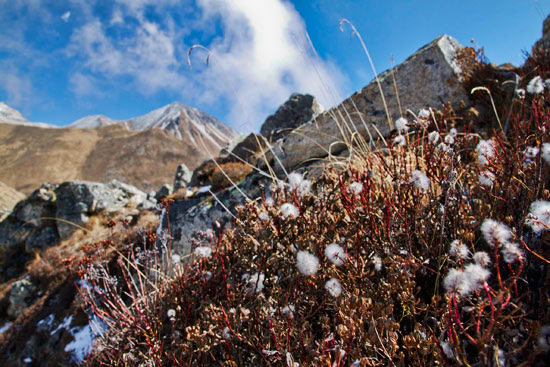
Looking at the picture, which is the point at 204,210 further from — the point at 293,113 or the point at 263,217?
the point at 293,113

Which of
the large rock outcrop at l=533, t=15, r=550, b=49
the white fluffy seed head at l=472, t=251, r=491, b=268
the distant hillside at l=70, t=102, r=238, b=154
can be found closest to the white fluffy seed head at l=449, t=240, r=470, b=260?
the white fluffy seed head at l=472, t=251, r=491, b=268

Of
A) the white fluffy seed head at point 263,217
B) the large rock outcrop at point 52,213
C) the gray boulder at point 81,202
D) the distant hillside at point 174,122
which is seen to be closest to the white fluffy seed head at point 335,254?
the white fluffy seed head at point 263,217

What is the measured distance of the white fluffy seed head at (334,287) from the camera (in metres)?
1.62

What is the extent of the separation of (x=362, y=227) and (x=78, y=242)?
14.4 meters

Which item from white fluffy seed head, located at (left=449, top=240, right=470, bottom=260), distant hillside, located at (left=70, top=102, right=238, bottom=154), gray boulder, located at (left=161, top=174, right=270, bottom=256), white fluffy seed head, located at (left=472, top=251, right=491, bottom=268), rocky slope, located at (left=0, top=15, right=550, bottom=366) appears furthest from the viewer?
distant hillside, located at (left=70, top=102, right=238, bottom=154)

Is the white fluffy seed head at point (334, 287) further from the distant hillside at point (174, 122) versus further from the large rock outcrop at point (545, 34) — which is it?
the distant hillside at point (174, 122)

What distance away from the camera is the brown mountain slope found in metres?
59.8

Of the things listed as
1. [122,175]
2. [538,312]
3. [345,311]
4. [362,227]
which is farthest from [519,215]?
[122,175]

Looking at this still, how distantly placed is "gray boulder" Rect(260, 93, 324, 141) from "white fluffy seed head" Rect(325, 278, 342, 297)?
44.7 feet

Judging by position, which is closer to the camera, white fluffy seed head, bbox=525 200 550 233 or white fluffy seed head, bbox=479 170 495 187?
white fluffy seed head, bbox=525 200 550 233

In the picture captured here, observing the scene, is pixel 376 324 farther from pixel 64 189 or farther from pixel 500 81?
pixel 64 189

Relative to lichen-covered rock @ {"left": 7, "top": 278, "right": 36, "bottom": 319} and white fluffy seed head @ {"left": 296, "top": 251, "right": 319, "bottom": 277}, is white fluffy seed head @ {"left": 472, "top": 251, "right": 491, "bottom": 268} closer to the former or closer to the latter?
white fluffy seed head @ {"left": 296, "top": 251, "right": 319, "bottom": 277}

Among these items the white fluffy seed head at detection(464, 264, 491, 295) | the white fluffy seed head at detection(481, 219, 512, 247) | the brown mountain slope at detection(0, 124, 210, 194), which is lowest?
the white fluffy seed head at detection(464, 264, 491, 295)

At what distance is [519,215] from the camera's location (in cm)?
168
